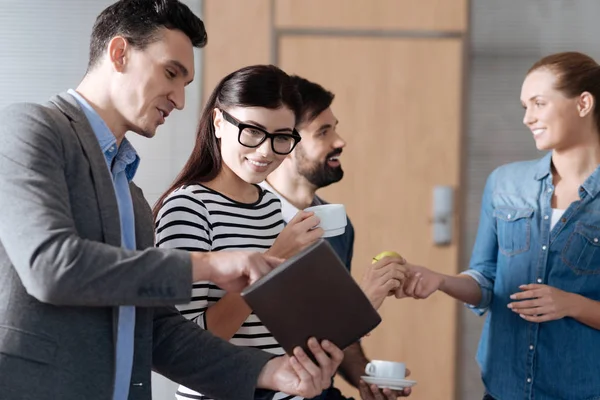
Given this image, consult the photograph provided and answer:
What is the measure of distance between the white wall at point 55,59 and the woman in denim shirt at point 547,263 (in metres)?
1.98

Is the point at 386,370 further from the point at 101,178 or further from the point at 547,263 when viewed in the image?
the point at 101,178

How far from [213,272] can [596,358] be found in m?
1.43

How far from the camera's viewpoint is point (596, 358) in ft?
7.48

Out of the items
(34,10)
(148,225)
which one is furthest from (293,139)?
(34,10)

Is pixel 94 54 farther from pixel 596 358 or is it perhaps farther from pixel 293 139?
pixel 596 358

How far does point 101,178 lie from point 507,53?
10.4 ft

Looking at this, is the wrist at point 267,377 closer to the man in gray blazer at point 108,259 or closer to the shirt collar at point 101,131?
the man in gray blazer at point 108,259

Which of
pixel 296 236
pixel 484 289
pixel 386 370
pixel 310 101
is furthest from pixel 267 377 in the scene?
pixel 310 101

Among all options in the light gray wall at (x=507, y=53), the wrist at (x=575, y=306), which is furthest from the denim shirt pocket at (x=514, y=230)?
the light gray wall at (x=507, y=53)

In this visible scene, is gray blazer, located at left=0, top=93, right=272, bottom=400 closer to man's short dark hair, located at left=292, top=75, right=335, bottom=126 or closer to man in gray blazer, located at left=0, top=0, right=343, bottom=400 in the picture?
man in gray blazer, located at left=0, top=0, right=343, bottom=400

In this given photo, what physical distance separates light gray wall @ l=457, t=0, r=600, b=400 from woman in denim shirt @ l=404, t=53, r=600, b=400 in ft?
5.49

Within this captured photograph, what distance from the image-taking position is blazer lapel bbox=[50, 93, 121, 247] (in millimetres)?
1365

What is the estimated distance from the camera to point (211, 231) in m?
1.79

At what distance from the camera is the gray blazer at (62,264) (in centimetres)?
122
